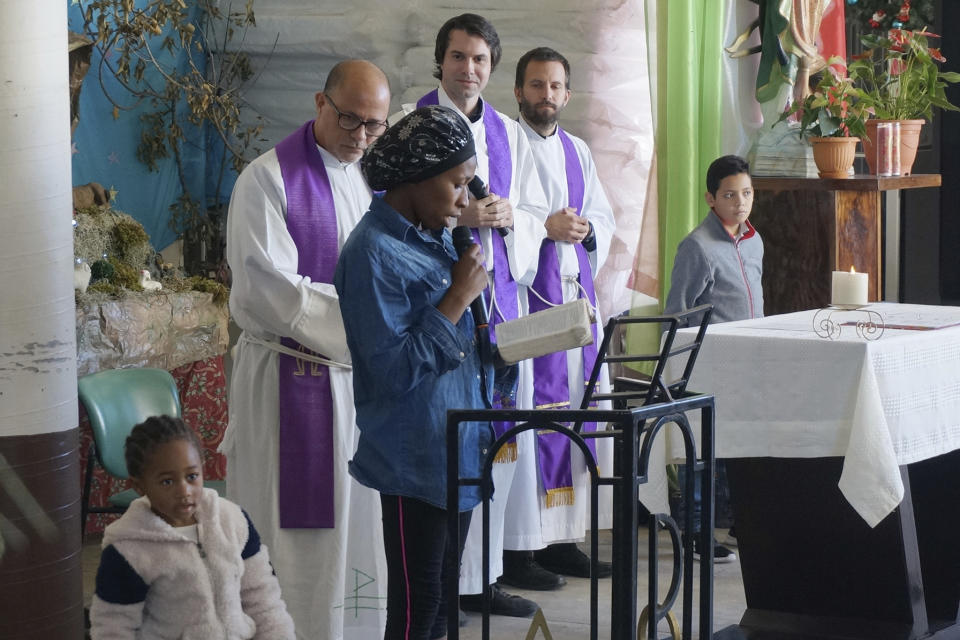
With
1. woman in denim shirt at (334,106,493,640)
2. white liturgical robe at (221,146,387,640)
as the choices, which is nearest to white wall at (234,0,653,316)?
white liturgical robe at (221,146,387,640)

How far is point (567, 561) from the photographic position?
450 centimetres

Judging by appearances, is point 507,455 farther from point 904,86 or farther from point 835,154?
point 904,86

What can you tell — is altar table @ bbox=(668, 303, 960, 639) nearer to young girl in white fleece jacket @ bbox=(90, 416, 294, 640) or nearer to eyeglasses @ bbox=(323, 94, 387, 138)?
eyeglasses @ bbox=(323, 94, 387, 138)

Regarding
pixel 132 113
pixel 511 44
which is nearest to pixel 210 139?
pixel 132 113

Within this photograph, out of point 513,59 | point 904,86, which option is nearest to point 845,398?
point 904,86

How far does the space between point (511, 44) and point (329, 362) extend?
2.86m

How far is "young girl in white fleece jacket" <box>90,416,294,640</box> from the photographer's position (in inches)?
92.6

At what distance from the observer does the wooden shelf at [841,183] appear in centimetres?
483

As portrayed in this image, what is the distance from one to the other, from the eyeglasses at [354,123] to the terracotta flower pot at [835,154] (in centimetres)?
219

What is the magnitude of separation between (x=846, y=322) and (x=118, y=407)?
2.15 meters

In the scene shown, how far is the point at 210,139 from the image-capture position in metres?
6.27

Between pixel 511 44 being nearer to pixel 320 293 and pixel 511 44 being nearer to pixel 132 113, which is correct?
pixel 132 113

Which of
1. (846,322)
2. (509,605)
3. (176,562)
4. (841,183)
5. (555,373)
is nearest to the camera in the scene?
(176,562)

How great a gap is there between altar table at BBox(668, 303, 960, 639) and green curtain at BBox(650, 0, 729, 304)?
1.36 metres
